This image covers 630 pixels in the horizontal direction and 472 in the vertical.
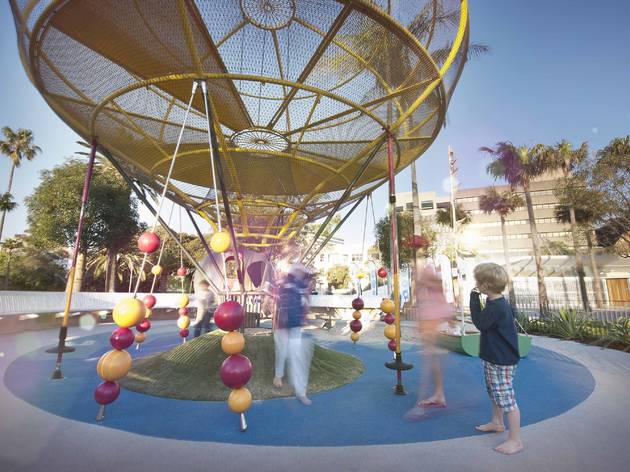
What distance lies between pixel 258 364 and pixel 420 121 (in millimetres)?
5032

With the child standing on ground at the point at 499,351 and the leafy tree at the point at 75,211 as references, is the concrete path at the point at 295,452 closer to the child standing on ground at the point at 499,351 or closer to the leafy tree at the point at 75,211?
the child standing on ground at the point at 499,351

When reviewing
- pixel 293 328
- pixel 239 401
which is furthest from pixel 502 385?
pixel 293 328

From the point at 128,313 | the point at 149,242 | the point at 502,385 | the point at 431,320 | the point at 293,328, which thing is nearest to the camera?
the point at 502,385

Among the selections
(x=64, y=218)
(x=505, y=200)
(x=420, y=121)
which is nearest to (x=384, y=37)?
(x=420, y=121)

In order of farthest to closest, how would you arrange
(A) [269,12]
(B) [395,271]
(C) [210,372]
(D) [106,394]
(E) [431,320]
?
(C) [210,372], (B) [395,271], (E) [431,320], (A) [269,12], (D) [106,394]

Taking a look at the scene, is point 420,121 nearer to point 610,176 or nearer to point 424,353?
point 424,353

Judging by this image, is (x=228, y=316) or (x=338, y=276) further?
(x=338, y=276)

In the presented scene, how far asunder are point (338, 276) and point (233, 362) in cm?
5273

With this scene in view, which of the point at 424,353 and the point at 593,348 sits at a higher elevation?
Result: the point at 424,353

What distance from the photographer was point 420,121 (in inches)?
223

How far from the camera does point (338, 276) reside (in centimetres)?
5559

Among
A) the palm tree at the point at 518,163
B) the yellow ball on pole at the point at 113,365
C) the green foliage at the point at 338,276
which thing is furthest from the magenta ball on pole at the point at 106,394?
the green foliage at the point at 338,276

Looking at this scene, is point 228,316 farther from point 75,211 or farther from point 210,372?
point 75,211

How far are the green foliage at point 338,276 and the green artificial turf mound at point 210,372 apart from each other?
48.7 metres
